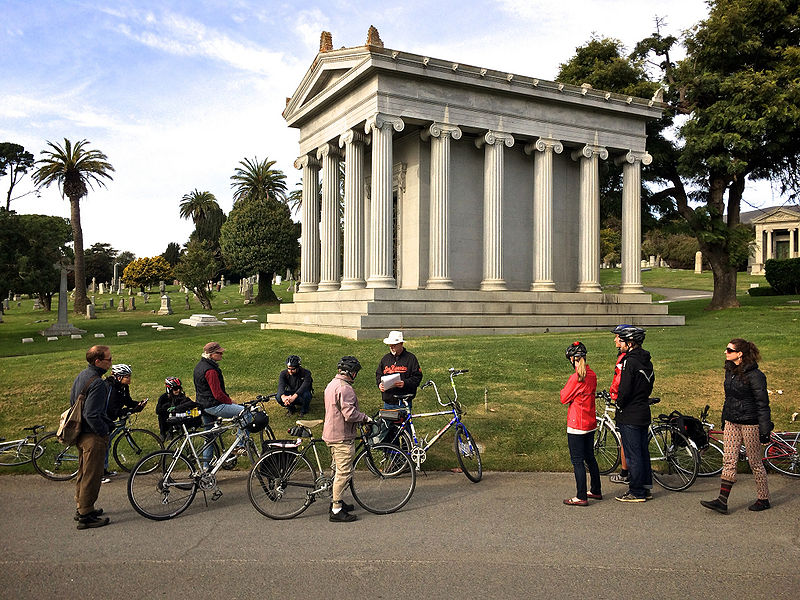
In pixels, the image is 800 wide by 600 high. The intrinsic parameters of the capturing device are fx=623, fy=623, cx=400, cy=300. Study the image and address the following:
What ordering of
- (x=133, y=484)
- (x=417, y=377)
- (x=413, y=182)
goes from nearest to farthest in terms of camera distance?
(x=133, y=484), (x=417, y=377), (x=413, y=182)

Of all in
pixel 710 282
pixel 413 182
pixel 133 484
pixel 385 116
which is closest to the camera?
pixel 133 484

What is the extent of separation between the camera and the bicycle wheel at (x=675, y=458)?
8.07 m

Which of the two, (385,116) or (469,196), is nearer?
(385,116)

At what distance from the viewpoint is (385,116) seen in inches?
875

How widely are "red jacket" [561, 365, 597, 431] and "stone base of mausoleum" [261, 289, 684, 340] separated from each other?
1251cm

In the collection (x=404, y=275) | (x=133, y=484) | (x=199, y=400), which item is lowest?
(x=133, y=484)

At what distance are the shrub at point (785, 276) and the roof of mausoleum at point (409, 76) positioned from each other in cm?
2093

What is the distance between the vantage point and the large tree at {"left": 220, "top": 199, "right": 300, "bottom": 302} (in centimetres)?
5106

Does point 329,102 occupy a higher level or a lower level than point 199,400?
higher

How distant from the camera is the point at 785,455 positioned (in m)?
8.58

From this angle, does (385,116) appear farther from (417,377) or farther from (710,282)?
(710,282)

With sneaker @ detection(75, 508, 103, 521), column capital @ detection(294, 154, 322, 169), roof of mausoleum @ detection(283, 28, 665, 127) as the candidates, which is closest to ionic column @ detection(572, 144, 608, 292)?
roof of mausoleum @ detection(283, 28, 665, 127)

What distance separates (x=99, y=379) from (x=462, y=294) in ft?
55.1

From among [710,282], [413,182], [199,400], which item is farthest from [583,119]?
[710,282]
